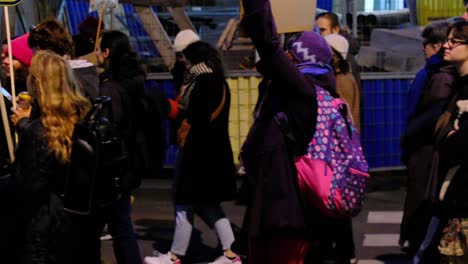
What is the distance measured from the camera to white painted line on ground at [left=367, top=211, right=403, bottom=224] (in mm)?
9594

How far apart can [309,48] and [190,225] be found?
2.96m

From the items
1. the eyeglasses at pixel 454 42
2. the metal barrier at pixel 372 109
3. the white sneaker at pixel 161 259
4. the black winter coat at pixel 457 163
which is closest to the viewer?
the black winter coat at pixel 457 163

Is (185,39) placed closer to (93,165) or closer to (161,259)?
(161,259)

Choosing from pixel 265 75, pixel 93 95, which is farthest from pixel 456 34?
pixel 93 95

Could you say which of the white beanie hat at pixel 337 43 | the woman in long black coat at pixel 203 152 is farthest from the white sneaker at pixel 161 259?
the white beanie hat at pixel 337 43

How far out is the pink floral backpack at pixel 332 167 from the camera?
4.98m

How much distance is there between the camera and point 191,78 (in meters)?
7.73

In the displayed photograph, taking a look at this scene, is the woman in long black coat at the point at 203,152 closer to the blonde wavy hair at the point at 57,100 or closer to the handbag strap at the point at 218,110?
the handbag strap at the point at 218,110

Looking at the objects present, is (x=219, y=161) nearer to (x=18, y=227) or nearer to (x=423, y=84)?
(x=423, y=84)

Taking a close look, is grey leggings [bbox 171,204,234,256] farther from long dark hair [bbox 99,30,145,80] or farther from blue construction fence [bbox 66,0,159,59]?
blue construction fence [bbox 66,0,159,59]

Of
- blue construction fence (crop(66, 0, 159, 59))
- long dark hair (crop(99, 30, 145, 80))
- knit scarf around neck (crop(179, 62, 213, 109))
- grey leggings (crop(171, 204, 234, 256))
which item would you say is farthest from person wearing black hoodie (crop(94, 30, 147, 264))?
blue construction fence (crop(66, 0, 159, 59))

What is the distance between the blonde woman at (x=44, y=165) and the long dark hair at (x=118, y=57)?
5.29 feet

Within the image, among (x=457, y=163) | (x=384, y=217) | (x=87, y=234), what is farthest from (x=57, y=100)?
(x=384, y=217)

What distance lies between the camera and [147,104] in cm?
715
